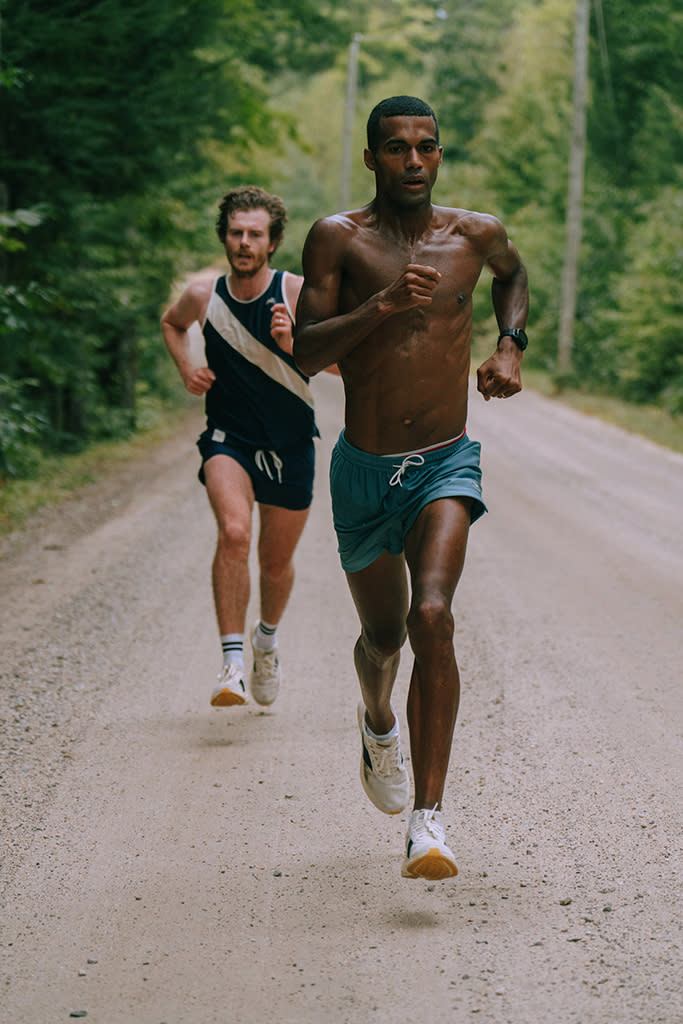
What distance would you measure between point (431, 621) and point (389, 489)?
52cm

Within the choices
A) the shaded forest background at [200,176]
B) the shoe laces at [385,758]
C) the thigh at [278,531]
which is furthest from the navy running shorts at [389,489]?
the shaded forest background at [200,176]

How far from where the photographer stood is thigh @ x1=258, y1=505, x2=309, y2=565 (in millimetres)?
5547

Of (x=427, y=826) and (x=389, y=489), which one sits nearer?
(x=427, y=826)

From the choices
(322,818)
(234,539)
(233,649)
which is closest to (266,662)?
(233,649)

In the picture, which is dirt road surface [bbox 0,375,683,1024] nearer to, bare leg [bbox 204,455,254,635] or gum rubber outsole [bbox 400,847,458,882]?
gum rubber outsole [bbox 400,847,458,882]

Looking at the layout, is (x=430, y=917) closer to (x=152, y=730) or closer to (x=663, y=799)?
(x=663, y=799)

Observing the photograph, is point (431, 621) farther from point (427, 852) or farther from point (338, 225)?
point (338, 225)

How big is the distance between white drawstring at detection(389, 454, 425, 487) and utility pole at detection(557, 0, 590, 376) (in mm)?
22721

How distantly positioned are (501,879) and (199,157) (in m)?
13.2

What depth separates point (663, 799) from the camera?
4.32 meters

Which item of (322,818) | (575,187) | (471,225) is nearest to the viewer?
(471,225)

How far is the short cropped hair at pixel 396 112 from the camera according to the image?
3.66 m

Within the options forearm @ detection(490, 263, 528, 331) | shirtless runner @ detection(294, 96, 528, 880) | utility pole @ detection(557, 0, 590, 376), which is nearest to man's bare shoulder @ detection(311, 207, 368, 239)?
shirtless runner @ detection(294, 96, 528, 880)

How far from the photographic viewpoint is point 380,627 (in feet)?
12.9
